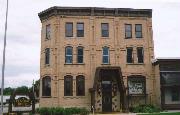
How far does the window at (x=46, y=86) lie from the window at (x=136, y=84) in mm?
9464

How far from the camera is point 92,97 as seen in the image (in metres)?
38.6

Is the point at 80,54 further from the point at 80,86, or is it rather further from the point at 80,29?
the point at 80,86

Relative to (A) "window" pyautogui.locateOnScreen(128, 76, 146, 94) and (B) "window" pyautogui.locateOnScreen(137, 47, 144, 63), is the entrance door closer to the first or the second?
(A) "window" pyautogui.locateOnScreen(128, 76, 146, 94)

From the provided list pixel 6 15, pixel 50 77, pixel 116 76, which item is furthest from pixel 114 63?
pixel 6 15

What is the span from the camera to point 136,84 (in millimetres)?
40594

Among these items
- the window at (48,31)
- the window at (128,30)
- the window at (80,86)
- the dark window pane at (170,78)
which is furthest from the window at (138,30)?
the window at (48,31)

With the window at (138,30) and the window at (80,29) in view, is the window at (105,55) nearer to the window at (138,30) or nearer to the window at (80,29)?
the window at (80,29)

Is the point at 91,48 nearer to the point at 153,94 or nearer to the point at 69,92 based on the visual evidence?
the point at 69,92

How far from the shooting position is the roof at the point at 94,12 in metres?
40.6

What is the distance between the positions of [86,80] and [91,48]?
3.86 meters

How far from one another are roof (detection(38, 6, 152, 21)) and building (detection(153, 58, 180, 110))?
6562mm

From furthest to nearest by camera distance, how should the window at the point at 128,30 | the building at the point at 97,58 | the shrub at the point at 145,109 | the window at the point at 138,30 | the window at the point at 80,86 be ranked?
the window at the point at 138,30
the window at the point at 128,30
the window at the point at 80,86
the building at the point at 97,58
the shrub at the point at 145,109

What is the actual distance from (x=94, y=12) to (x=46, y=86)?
34.7 feet

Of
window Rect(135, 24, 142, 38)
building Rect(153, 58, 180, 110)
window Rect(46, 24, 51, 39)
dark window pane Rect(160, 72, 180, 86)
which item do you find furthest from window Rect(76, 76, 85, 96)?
dark window pane Rect(160, 72, 180, 86)
